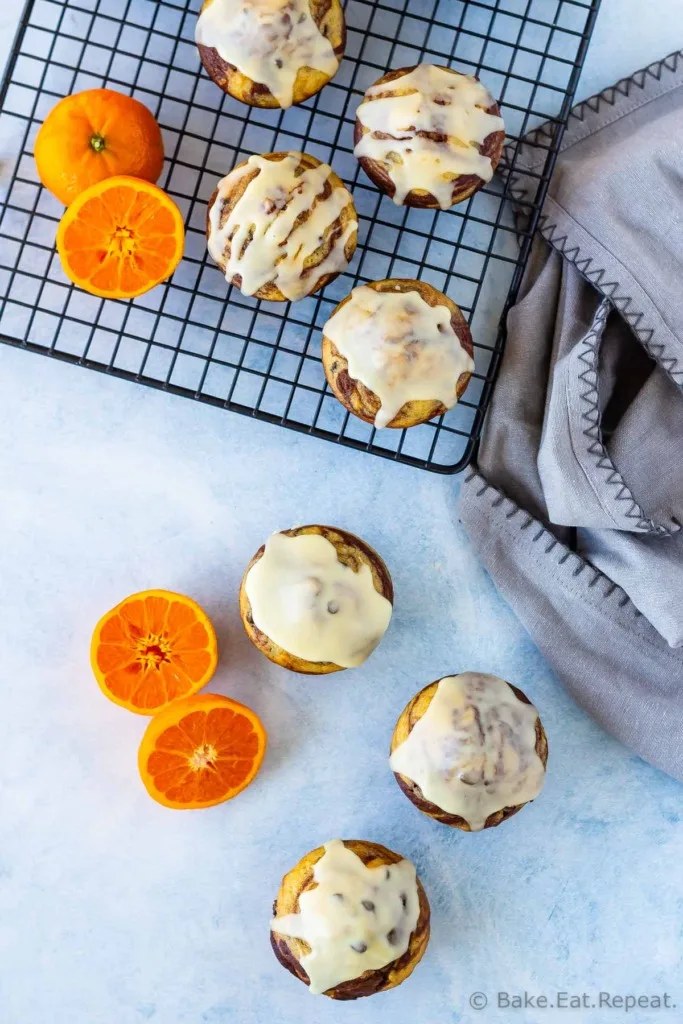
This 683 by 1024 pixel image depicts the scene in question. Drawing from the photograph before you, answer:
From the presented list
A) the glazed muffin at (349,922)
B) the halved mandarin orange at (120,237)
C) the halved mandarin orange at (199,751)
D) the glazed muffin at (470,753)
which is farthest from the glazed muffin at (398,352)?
the glazed muffin at (349,922)

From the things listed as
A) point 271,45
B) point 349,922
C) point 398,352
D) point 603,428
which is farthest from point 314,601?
point 271,45

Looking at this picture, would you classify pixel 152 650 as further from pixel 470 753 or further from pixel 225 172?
pixel 225 172

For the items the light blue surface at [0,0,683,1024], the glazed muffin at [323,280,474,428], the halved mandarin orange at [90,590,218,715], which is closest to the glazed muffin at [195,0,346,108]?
the glazed muffin at [323,280,474,428]

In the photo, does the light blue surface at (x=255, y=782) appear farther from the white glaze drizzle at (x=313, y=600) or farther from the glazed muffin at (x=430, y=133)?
the glazed muffin at (x=430, y=133)

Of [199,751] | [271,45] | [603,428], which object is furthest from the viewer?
[603,428]

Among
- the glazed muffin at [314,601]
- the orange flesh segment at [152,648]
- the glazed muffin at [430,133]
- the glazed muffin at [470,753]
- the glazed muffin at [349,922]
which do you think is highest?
the glazed muffin at [430,133]

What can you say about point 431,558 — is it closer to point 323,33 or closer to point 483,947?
point 483,947

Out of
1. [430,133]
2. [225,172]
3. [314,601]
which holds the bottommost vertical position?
[314,601]
